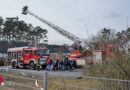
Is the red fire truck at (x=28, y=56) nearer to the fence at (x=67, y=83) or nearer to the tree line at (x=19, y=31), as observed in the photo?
the fence at (x=67, y=83)

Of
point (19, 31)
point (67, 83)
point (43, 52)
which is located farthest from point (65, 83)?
point (19, 31)

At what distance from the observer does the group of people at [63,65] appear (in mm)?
20966

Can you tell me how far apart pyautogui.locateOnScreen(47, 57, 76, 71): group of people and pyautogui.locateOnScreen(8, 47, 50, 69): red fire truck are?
133cm

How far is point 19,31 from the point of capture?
181 feet

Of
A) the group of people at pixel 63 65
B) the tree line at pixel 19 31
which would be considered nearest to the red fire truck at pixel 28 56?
the group of people at pixel 63 65

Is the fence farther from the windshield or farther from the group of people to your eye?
the windshield

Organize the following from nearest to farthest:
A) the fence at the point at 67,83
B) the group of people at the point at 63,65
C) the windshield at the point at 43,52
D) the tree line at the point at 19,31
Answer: the fence at the point at 67,83 → the group of people at the point at 63,65 → the windshield at the point at 43,52 → the tree line at the point at 19,31

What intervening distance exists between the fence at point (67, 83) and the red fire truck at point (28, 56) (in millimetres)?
13200

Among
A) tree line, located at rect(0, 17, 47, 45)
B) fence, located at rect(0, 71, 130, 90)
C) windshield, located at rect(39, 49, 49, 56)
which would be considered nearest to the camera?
fence, located at rect(0, 71, 130, 90)

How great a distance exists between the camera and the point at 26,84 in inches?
287

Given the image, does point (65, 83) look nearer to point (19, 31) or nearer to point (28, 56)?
point (28, 56)

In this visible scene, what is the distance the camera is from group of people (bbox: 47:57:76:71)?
20966mm

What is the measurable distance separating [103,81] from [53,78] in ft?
6.89

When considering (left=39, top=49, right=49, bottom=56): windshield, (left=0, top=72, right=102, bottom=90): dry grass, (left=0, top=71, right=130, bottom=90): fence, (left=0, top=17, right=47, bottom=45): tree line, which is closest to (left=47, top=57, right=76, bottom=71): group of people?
(left=39, top=49, right=49, bottom=56): windshield
